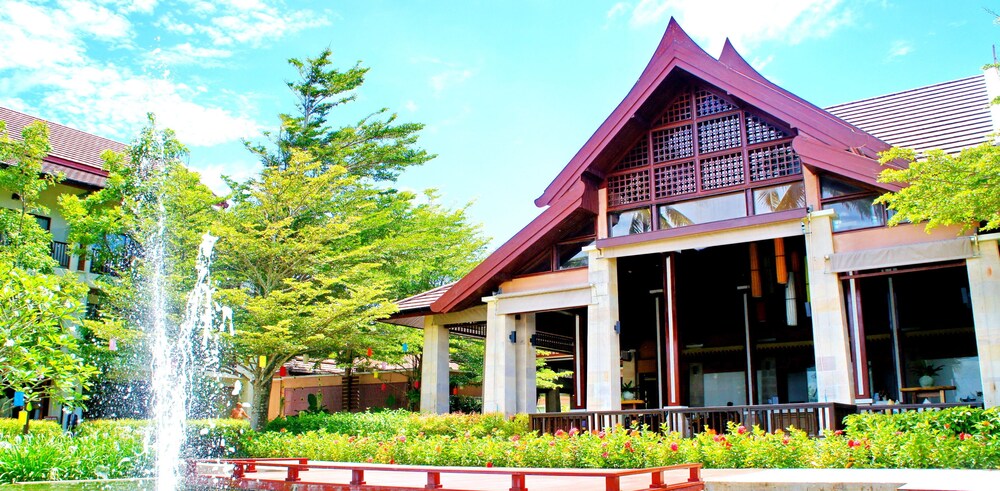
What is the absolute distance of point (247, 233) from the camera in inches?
812

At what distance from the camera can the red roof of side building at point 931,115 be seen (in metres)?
14.7

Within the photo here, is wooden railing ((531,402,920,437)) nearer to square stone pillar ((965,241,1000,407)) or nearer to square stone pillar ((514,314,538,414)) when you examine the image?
square stone pillar ((965,241,1000,407))

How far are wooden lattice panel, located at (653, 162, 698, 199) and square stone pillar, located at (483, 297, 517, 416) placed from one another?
4.63m

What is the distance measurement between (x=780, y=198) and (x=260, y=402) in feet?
45.1

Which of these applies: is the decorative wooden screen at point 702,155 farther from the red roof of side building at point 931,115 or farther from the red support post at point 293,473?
the red support post at point 293,473

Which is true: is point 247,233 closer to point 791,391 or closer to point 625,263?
point 625,263

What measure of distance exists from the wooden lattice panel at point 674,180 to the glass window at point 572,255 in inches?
80.1

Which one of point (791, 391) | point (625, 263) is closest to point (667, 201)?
point (625, 263)

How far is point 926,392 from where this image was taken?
1577cm

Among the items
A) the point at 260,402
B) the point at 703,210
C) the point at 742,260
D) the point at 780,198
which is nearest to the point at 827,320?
the point at 780,198

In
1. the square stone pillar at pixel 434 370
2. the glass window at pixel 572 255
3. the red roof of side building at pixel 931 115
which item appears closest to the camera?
the red roof of side building at pixel 931 115

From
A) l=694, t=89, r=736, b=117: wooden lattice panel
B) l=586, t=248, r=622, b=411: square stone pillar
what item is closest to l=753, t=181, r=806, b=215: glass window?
l=694, t=89, r=736, b=117: wooden lattice panel

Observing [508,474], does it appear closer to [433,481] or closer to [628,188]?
[433,481]

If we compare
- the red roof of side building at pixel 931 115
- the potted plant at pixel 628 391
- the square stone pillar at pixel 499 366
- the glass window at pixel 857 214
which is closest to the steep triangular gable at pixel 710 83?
the glass window at pixel 857 214
